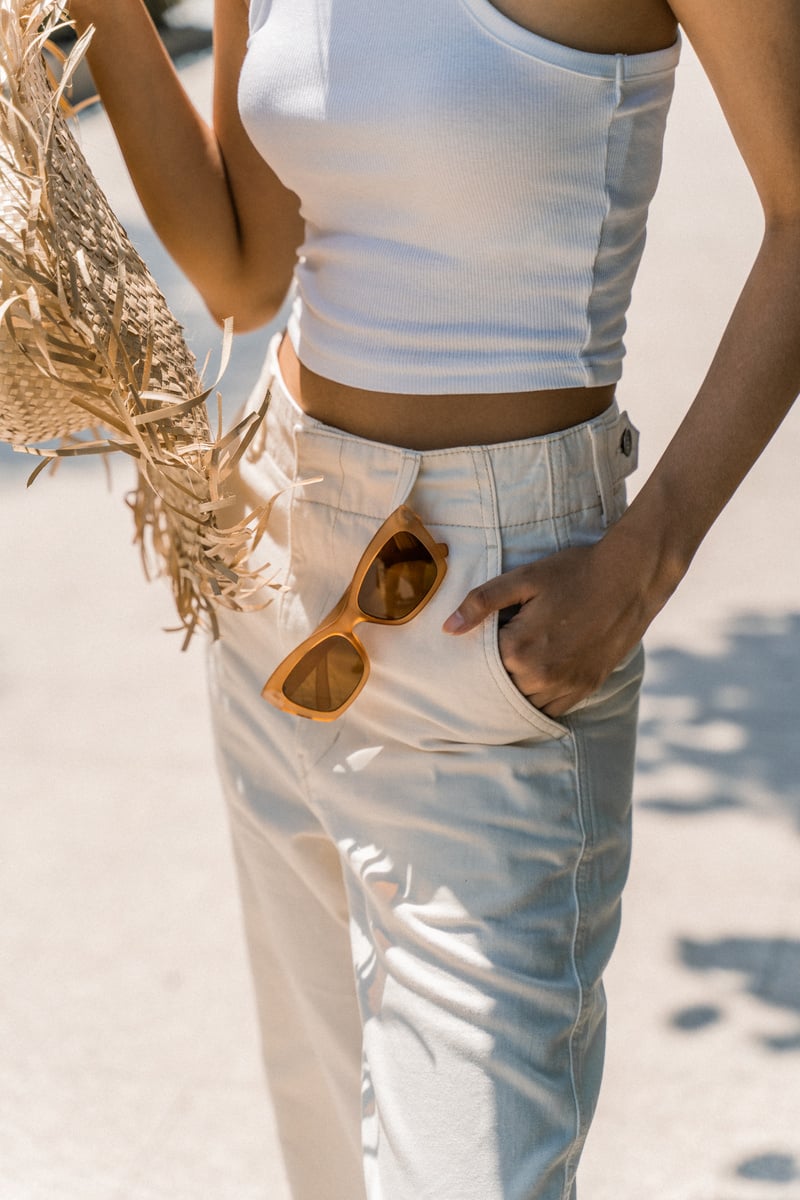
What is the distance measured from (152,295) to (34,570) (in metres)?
2.90

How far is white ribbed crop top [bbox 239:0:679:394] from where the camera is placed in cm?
100

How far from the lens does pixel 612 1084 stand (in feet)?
7.22

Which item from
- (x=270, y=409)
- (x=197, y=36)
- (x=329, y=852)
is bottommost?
(x=197, y=36)

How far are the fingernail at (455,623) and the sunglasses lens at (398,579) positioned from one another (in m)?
0.04

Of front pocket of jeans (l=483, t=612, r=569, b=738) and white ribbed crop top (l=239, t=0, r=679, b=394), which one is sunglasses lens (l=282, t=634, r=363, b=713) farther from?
white ribbed crop top (l=239, t=0, r=679, b=394)

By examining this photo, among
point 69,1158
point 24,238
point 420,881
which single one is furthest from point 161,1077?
point 24,238

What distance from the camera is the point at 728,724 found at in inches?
120

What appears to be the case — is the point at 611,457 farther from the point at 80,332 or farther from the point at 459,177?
the point at 80,332

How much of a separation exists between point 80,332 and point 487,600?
365 mm

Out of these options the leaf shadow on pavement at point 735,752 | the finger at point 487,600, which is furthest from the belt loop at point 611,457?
the leaf shadow on pavement at point 735,752

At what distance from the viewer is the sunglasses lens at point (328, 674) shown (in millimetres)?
1132

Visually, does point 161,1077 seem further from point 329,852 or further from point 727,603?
point 727,603

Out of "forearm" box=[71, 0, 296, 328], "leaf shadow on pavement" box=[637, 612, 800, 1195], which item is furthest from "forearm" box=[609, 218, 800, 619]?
"leaf shadow on pavement" box=[637, 612, 800, 1195]

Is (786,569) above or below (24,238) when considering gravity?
below
